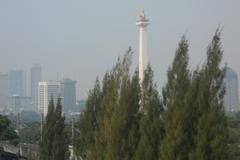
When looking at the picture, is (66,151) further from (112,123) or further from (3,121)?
(3,121)

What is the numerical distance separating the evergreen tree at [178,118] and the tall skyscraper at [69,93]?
120 meters

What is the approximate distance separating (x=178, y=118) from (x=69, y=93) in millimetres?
123254

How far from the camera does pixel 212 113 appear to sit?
36.0 ft

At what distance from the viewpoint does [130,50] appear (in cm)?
1452

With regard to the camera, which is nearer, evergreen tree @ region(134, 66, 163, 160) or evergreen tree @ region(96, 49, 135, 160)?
evergreen tree @ region(134, 66, 163, 160)

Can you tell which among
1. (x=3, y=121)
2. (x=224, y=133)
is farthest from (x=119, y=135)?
(x=3, y=121)

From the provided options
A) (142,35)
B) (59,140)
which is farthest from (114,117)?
(142,35)

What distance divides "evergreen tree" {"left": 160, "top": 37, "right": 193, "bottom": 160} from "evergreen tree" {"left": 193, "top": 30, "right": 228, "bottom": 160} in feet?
1.04

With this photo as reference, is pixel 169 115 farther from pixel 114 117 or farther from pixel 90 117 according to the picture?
pixel 90 117

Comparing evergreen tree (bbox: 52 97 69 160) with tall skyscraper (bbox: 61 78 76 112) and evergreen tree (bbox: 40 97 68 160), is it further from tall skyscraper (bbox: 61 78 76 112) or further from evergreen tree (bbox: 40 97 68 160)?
tall skyscraper (bbox: 61 78 76 112)

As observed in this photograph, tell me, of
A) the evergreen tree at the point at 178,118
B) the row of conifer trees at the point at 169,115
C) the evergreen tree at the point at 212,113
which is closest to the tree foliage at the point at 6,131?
the row of conifer trees at the point at 169,115

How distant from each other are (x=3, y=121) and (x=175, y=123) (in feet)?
108

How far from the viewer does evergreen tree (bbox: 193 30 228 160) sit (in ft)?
35.6

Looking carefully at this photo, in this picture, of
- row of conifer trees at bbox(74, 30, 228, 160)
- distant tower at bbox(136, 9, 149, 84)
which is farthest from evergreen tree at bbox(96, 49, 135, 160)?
distant tower at bbox(136, 9, 149, 84)
